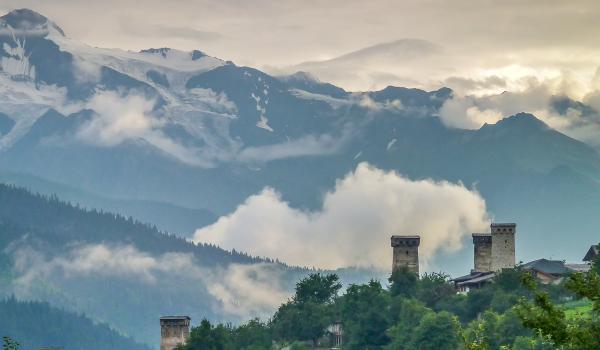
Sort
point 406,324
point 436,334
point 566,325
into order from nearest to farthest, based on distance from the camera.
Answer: point 566,325
point 436,334
point 406,324

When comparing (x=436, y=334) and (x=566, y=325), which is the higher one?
(x=436, y=334)

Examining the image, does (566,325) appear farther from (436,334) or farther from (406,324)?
(406,324)

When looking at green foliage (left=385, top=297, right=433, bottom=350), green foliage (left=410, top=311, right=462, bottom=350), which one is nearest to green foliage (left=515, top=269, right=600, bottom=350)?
green foliage (left=410, top=311, right=462, bottom=350)

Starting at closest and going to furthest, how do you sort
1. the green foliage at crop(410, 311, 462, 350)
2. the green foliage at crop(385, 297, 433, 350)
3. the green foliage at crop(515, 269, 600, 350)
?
the green foliage at crop(515, 269, 600, 350), the green foliage at crop(410, 311, 462, 350), the green foliage at crop(385, 297, 433, 350)

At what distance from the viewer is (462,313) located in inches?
7815

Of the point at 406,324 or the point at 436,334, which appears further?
the point at 406,324

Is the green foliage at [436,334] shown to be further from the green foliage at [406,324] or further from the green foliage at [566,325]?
the green foliage at [566,325]

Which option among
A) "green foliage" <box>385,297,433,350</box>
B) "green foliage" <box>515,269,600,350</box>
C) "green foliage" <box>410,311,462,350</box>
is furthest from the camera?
"green foliage" <box>385,297,433,350</box>

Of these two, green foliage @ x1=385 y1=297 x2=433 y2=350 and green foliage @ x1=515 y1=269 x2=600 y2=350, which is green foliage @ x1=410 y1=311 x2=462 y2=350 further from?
green foliage @ x1=515 y1=269 x2=600 y2=350

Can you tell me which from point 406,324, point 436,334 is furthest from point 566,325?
point 406,324

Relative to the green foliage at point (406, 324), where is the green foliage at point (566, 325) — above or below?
below

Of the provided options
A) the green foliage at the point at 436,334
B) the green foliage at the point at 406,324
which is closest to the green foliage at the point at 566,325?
the green foliage at the point at 436,334

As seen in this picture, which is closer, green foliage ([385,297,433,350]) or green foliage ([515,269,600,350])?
green foliage ([515,269,600,350])

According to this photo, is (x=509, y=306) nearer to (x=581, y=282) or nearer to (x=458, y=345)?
(x=458, y=345)
